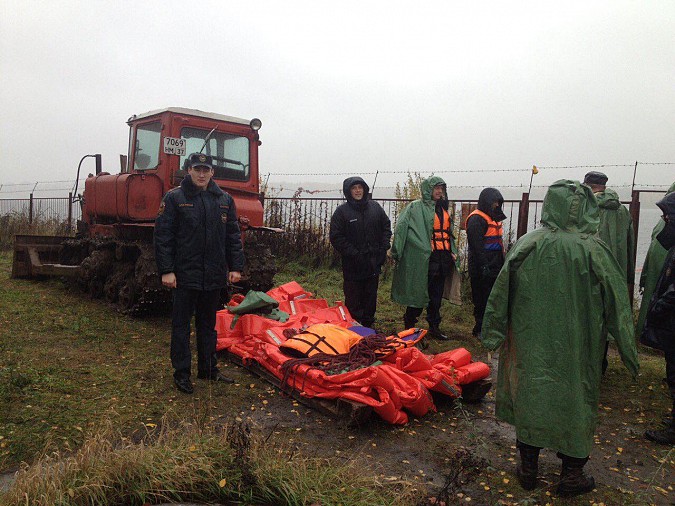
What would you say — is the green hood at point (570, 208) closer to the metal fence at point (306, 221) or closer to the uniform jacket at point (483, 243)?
the uniform jacket at point (483, 243)

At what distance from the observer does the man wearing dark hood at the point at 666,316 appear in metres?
3.65

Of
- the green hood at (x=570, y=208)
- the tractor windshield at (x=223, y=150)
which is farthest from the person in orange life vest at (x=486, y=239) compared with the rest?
the tractor windshield at (x=223, y=150)

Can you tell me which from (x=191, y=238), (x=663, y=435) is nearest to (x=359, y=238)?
(x=191, y=238)

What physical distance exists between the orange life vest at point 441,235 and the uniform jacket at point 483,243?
0.99ft

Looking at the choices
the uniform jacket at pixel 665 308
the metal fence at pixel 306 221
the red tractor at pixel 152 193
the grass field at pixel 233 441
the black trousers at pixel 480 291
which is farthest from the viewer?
the metal fence at pixel 306 221

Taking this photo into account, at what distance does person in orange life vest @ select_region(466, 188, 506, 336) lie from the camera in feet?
20.3

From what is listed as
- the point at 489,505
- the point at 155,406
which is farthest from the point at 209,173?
the point at 489,505

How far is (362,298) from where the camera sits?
21.1ft

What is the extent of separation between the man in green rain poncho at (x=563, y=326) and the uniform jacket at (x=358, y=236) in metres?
3.06

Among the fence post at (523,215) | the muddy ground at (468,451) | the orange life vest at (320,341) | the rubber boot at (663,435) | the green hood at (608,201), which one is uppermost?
the green hood at (608,201)

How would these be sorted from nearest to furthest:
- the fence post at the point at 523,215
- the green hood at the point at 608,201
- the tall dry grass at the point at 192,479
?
1. the tall dry grass at the point at 192,479
2. the green hood at the point at 608,201
3. the fence post at the point at 523,215

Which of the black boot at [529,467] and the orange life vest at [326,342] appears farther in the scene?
the orange life vest at [326,342]

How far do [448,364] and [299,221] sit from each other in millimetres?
8021

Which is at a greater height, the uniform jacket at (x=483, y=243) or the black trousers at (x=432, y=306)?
the uniform jacket at (x=483, y=243)
